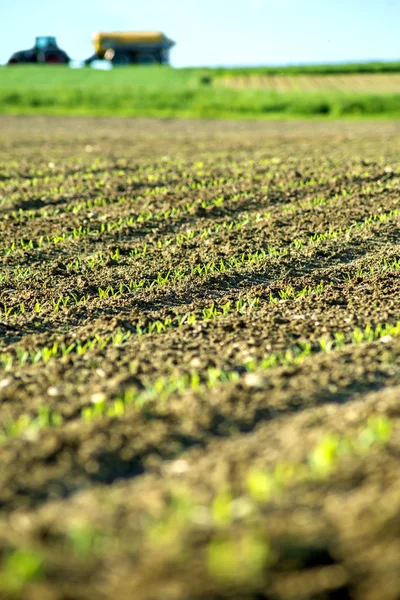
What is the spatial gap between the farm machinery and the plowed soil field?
36.9 meters

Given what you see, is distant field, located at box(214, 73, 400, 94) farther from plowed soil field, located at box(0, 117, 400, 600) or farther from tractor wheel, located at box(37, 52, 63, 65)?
plowed soil field, located at box(0, 117, 400, 600)

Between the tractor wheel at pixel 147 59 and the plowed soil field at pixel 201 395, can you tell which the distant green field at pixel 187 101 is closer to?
the tractor wheel at pixel 147 59

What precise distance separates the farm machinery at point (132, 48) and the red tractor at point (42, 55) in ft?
5.65

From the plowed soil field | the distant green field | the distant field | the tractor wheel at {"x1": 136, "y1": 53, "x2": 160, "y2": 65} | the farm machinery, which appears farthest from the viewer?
the tractor wheel at {"x1": 136, "y1": 53, "x2": 160, "y2": 65}

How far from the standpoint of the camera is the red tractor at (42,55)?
45.8 metres

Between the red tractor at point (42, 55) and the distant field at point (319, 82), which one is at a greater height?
the red tractor at point (42, 55)

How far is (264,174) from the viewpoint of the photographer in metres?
12.2

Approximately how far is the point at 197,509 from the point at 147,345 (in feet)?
7.85

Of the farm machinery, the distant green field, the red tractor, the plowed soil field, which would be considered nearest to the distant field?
the distant green field

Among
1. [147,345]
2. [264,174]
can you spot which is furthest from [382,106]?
[147,345]

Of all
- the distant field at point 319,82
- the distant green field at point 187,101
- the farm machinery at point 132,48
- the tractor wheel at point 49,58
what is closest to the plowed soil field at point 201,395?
the distant green field at point 187,101

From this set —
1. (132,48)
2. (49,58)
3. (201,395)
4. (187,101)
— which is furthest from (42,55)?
(201,395)

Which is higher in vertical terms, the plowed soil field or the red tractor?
the red tractor

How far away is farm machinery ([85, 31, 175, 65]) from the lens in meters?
45.1
